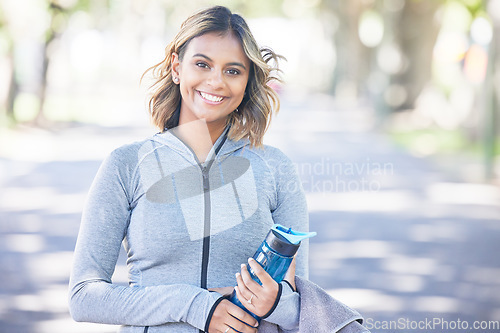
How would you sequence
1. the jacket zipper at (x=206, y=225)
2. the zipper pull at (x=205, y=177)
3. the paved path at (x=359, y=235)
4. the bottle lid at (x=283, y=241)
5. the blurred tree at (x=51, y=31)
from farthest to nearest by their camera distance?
the blurred tree at (x=51, y=31) → the paved path at (x=359, y=235) → the zipper pull at (x=205, y=177) → the jacket zipper at (x=206, y=225) → the bottle lid at (x=283, y=241)

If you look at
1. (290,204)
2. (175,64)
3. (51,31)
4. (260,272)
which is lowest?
(260,272)

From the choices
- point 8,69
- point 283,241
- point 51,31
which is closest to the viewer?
point 283,241

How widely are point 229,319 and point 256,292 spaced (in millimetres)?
118

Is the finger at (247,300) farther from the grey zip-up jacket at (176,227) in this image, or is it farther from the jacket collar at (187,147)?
the jacket collar at (187,147)

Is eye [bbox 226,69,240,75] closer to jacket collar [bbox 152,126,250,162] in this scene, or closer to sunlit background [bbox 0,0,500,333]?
jacket collar [bbox 152,126,250,162]

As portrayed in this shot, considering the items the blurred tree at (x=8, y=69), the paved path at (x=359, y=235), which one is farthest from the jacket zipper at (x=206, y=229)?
the blurred tree at (x=8, y=69)

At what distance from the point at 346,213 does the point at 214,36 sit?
768cm

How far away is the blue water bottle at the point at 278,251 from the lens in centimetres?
205

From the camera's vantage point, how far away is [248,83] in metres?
2.62

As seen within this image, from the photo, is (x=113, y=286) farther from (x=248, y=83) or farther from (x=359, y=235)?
(x=359, y=235)

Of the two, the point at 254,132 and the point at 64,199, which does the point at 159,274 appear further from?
the point at 64,199

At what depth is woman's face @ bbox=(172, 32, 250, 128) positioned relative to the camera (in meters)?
2.42

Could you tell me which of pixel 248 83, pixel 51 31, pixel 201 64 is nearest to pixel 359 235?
pixel 248 83

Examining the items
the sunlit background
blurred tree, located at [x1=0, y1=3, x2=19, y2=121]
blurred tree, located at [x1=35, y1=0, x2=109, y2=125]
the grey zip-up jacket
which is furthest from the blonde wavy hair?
blurred tree, located at [x1=35, y1=0, x2=109, y2=125]
